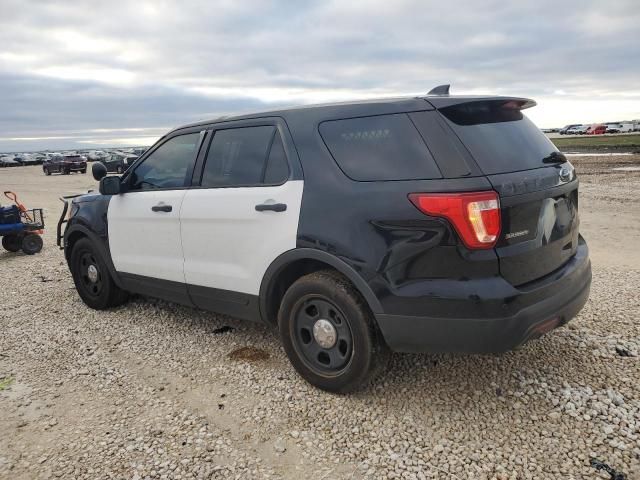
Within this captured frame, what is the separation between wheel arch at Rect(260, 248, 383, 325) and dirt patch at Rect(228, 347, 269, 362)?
0.44 m

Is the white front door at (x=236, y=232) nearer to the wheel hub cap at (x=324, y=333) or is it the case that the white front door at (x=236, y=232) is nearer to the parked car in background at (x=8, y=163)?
the wheel hub cap at (x=324, y=333)

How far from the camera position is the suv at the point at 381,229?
8.75 feet

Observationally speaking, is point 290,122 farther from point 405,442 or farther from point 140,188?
point 405,442

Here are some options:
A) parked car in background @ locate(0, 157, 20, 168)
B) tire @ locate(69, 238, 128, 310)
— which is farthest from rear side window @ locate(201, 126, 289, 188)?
parked car in background @ locate(0, 157, 20, 168)

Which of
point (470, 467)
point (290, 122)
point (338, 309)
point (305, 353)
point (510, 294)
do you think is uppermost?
point (290, 122)

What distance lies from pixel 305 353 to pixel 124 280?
226cm

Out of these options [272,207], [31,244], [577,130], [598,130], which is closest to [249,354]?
[272,207]

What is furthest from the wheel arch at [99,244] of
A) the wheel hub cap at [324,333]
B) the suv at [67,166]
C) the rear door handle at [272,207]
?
the suv at [67,166]

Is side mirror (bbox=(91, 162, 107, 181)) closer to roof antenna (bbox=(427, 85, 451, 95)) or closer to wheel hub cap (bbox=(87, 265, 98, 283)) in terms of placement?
wheel hub cap (bbox=(87, 265, 98, 283))

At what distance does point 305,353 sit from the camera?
3363 millimetres

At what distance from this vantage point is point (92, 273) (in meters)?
5.18

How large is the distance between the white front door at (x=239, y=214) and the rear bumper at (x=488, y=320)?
2.96 ft

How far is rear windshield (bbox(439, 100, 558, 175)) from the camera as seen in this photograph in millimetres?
2795

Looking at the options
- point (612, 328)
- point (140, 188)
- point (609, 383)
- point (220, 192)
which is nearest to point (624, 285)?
point (612, 328)
